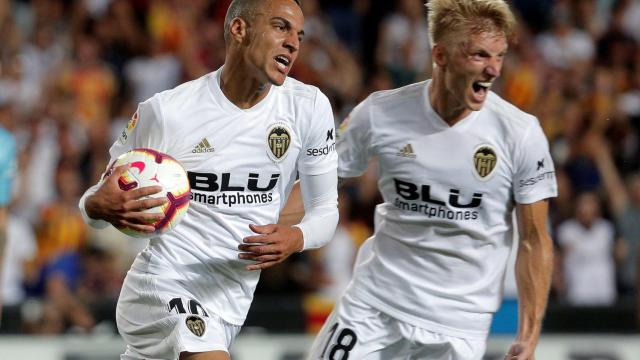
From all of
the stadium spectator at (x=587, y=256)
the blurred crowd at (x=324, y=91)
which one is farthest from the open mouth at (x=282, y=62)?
the stadium spectator at (x=587, y=256)

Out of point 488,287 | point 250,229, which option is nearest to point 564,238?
point 488,287

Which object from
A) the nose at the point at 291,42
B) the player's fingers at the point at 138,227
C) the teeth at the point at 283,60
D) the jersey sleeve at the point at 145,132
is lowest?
the player's fingers at the point at 138,227

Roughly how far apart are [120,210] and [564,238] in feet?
19.9

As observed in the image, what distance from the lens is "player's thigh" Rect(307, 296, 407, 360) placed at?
18.8 feet

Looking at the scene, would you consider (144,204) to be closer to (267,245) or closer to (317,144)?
(267,245)

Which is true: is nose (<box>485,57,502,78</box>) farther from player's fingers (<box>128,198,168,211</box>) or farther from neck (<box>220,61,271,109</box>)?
player's fingers (<box>128,198,168,211</box>)

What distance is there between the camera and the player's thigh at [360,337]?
573 centimetres

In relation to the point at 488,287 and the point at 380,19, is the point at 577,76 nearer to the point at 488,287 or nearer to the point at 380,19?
the point at 380,19

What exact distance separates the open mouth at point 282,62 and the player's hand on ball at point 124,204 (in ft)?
2.68

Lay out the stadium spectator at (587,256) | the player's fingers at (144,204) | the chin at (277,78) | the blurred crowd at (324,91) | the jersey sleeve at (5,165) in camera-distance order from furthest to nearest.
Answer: the blurred crowd at (324,91), the stadium spectator at (587,256), the jersey sleeve at (5,165), the chin at (277,78), the player's fingers at (144,204)

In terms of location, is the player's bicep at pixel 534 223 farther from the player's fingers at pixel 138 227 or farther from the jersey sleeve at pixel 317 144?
the player's fingers at pixel 138 227

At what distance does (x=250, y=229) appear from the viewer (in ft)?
17.3

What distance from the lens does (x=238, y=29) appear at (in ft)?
18.0

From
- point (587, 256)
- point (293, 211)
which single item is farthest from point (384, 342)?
point (587, 256)
